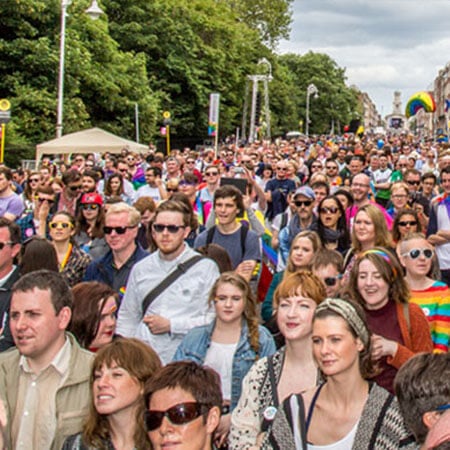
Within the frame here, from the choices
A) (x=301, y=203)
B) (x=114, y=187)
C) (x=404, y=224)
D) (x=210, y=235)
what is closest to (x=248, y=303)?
(x=210, y=235)

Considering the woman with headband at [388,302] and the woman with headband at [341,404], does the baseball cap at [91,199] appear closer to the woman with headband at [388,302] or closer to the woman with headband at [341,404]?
the woman with headband at [388,302]

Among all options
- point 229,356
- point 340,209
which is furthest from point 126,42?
point 229,356

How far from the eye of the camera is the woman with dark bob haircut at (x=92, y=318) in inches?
154

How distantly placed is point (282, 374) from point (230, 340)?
0.63m

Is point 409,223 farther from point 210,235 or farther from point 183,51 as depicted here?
point 183,51

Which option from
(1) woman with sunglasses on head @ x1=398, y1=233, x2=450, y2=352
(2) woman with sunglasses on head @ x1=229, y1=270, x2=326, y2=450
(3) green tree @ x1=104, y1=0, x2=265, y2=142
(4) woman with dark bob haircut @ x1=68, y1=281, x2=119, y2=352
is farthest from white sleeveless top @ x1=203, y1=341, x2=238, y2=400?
(3) green tree @ x1=104, y1=0, x2=265, y2=142

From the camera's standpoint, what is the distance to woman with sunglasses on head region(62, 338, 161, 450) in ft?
10.3

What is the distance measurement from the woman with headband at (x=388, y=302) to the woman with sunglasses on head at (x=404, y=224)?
227 centimetres

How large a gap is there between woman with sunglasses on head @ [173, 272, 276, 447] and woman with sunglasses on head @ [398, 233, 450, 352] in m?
1.16

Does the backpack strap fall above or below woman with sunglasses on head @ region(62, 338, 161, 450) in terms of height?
above

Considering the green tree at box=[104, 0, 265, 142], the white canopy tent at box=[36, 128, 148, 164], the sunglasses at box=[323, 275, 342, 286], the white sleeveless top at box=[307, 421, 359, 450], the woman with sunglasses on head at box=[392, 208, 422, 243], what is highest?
the green tree at box=[104, 0, 265, 142]

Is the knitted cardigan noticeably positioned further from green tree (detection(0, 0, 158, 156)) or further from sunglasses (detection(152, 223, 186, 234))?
green tree (detection(0, 0, 158, 156))

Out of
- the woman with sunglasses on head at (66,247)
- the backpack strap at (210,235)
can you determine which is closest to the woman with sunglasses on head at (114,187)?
the backpack strap at (210,235)

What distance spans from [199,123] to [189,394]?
4697 cm
